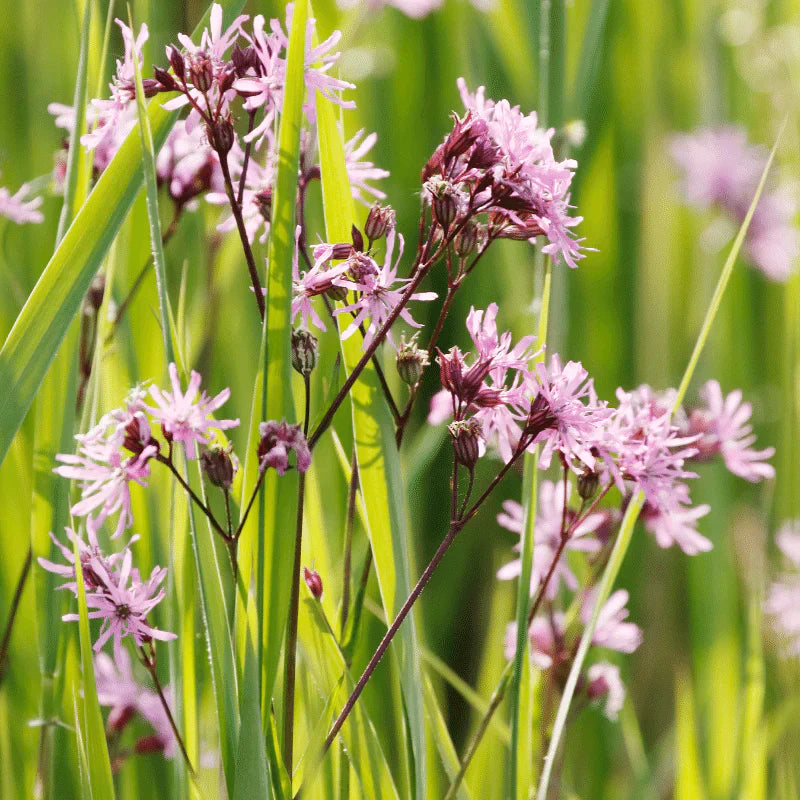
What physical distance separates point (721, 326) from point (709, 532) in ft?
1.18

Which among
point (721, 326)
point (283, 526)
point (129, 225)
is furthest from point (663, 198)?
point (283, 526)

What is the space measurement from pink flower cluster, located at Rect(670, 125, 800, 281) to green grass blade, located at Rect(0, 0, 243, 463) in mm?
1445

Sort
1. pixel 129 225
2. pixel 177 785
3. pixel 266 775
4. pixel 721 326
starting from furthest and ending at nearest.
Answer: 1. pixel 721 326
2. pixel 129 225
3. pixel 177 785
4. pixel 266 775

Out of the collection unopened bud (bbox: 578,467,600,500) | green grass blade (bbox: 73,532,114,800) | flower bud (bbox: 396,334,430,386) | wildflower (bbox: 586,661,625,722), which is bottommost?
wildflower (bbox: 586,661,625,722)

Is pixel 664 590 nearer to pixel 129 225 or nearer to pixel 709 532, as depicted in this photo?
pixel 709 532

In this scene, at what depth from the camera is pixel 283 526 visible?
54 centimetres

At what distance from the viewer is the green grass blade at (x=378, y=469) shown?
0.60 metres

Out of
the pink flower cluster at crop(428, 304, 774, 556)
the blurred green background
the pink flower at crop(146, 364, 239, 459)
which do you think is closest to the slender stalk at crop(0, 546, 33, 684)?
the blurred green background

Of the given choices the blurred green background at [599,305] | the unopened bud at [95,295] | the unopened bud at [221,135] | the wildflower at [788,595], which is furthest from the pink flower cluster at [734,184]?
the unopened bud at [221,135]

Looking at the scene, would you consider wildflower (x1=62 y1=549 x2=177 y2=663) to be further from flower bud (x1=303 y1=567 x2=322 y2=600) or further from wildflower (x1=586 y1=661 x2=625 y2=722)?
wildflower (x1=586 y1=661 x2=625 y2=722)

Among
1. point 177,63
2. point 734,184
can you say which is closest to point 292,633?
point 177,63

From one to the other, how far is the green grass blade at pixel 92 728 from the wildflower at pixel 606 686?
1.67ft

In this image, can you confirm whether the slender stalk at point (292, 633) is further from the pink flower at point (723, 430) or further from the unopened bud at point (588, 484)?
the pink flower at point (723, 430)

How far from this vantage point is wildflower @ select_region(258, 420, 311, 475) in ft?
1.65
